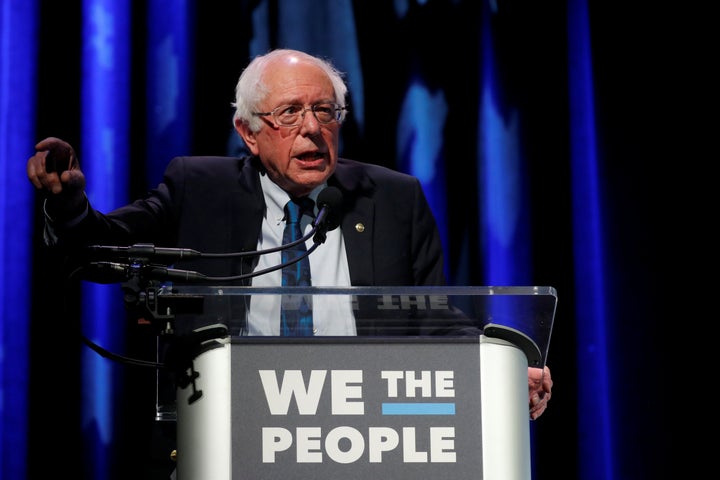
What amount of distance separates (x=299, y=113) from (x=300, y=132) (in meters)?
0.04

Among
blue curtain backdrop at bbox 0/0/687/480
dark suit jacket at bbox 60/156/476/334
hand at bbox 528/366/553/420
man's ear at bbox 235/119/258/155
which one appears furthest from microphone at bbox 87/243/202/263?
blue curtain backdrop at bbox 0/0/687/480

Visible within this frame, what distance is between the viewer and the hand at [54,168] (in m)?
1.46

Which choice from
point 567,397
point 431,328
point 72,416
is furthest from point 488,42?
point 431,328

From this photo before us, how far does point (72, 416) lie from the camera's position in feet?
8.87

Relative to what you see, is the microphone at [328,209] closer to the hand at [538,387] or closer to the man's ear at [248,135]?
the hand at [538,387]

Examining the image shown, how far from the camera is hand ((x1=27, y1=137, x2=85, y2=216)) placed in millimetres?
1459

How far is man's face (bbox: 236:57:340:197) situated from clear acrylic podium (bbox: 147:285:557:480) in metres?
0.97

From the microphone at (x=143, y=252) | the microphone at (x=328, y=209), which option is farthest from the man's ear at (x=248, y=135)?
the microphone at (x=143, y=252)

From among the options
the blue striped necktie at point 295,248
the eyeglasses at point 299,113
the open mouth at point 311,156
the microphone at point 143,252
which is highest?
the eyeglasses at point 299,113

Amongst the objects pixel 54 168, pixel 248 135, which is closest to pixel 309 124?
pixel 248 135

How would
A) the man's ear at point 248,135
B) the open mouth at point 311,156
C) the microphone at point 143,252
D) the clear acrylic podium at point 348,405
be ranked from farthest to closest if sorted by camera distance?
the man's ear at point 248,135
the open mouth at point 311,156
the microphone at point 143,252
the clear acrylic podium at point 348,405

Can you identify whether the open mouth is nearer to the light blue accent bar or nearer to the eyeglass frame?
the eyeglass frame

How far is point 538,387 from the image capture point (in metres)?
1.34

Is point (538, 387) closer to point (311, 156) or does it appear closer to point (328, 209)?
point (328, 209)
